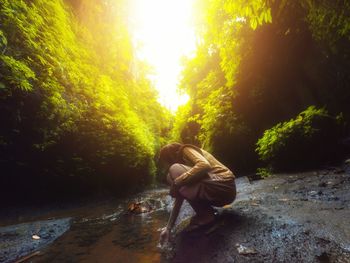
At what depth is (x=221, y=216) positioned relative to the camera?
313 cm

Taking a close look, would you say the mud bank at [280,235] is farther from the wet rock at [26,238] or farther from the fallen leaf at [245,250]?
the wet rock at [26,238]

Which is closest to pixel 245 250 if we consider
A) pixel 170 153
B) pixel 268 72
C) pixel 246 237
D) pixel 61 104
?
pixel 246 237

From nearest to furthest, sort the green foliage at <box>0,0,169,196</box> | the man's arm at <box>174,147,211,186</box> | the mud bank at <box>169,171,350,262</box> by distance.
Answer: the mud bank at <box>169,171,350,262</box>
the man's arm at <box>174,147,211,186</box>
the green foliage at <box>0,0,169,196</box>

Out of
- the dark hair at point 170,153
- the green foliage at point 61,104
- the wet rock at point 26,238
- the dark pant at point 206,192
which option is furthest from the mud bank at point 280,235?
the green foliage at point 61,104

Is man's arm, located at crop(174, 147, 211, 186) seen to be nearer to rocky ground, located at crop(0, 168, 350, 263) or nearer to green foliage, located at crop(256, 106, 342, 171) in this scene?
rocky ground, located at crop(0, 168, 350, 263)

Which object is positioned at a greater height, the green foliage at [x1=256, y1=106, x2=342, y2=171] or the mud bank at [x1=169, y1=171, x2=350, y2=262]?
the green foliage at [x1=256, y1=106, x2=342, y2=171]

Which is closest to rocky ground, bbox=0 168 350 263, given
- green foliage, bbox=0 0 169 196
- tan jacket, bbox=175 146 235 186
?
tan jacket, bbox=175 146 235 186

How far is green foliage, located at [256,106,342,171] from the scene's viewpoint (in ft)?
20.5

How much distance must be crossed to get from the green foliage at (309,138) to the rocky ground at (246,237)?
1.87 m

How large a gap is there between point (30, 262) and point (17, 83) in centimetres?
341

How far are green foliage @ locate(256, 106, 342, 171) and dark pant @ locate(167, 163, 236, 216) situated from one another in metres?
4.49

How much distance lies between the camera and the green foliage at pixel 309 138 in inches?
246

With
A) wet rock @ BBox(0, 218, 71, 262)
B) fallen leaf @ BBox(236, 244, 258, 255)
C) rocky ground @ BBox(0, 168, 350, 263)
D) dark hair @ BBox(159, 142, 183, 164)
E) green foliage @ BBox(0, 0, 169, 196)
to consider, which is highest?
green foliage @ BBox(0, 0, 169, 196)

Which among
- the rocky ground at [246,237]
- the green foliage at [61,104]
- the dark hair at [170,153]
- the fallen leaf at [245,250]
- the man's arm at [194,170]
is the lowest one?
the fallen leaf at [245,250]
